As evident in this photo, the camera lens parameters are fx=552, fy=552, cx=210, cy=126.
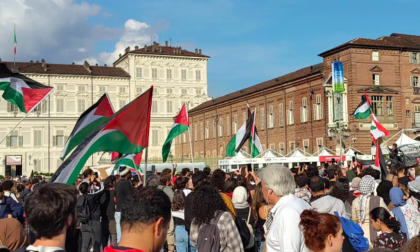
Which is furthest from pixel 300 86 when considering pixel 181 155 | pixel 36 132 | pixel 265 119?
pixel 36 132

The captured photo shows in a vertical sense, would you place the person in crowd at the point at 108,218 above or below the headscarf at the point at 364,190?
below

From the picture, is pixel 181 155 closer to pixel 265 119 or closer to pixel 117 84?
pixel 117 84

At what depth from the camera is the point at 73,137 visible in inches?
433

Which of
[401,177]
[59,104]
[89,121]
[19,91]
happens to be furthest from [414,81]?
[59,104]

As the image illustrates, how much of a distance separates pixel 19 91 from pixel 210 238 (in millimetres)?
11520

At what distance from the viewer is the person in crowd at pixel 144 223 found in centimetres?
324

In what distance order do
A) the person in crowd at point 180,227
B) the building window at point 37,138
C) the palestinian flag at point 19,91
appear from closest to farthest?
the person in crowd at point 180,227 → the palestinian flag at point 19,91 → the building window at point 37,138

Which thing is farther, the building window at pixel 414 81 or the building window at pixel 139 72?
the building window at pixel 139 72

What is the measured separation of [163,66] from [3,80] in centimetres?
6746

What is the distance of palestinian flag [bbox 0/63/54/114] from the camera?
15688mm

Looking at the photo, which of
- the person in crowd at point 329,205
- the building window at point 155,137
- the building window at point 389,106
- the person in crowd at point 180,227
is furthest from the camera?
the building window at point 155,137

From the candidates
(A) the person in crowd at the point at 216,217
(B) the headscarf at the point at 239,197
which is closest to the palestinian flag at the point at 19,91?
(B) the headscarf at the point at 239,197

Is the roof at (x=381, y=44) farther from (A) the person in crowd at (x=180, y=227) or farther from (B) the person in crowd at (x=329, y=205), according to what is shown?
(B) the person in crowd at (x=329, y=205)

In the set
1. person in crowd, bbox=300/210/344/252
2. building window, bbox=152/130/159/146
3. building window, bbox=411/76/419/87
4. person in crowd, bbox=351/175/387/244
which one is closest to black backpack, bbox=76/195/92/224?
person in crowd, bbox=351/175/387/244
